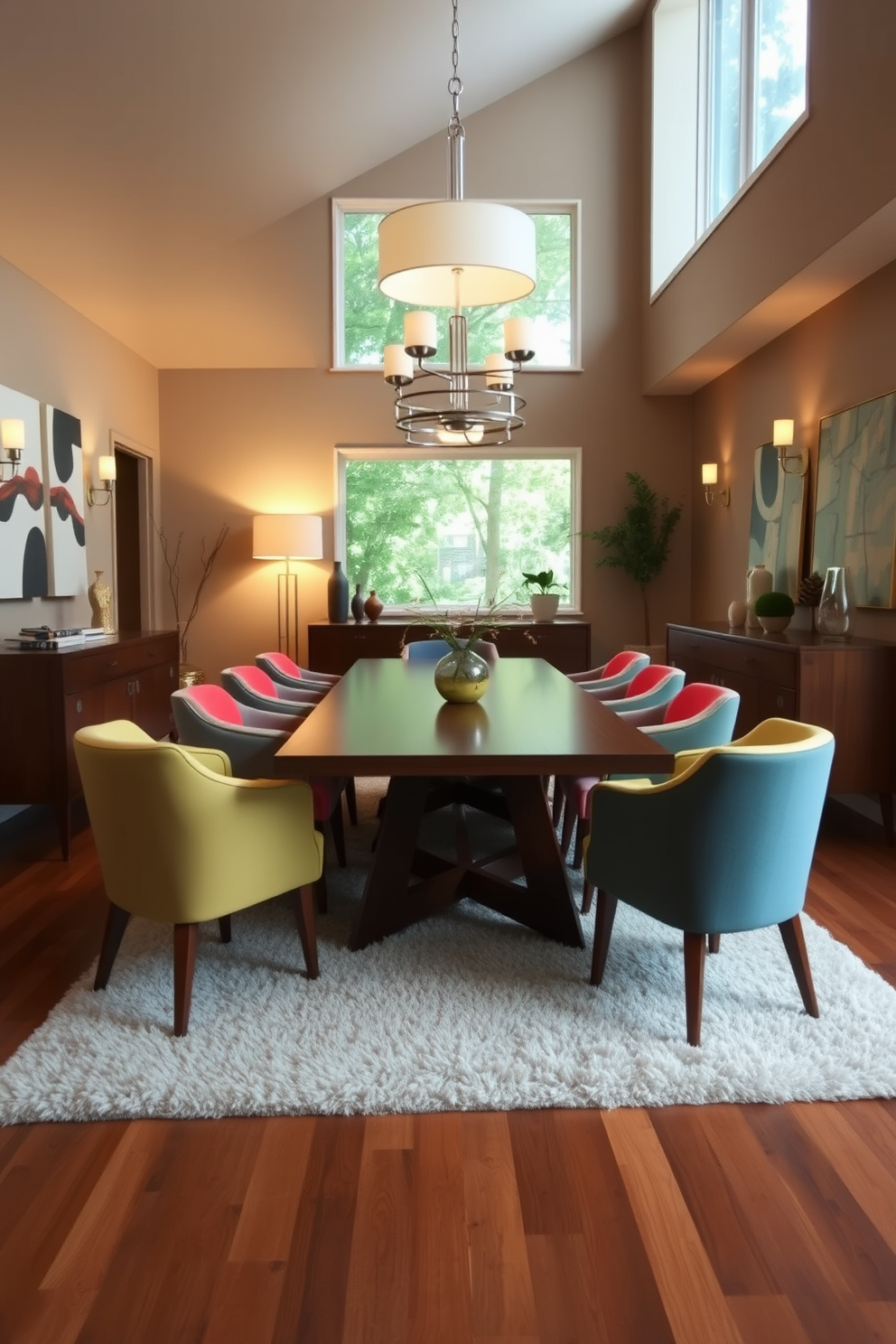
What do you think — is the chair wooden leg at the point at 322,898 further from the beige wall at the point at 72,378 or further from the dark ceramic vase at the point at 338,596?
the dark ceramic vase at the point at 338,596

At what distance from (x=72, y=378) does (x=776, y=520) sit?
4.09m

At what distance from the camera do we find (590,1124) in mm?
1994

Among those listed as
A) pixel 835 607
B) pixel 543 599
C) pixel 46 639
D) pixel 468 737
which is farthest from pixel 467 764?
pixel 543 599

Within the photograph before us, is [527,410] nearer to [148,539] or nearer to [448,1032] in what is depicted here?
[148,539]

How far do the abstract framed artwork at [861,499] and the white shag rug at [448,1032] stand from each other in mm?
1996

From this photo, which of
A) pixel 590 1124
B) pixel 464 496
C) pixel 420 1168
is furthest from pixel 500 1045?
pixel 464 496

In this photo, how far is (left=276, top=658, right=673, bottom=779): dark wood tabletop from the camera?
235 centimetres

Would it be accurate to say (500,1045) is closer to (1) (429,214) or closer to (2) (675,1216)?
(2) (675,1216)

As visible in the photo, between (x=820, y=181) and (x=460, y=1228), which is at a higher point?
(x=820, y=181)

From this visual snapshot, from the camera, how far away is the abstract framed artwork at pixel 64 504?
5020 millimetres

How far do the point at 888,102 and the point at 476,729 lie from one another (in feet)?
8.72

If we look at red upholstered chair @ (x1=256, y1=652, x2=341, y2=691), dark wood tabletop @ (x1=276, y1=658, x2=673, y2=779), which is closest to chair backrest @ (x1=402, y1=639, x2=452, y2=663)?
red upholstered chair @ (x1=256, y1=652, x2=341, y2=691)

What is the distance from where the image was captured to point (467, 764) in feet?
7.70

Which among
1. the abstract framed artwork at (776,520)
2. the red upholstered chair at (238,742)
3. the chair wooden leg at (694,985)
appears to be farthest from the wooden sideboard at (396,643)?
the chair wooden leg at (694,985)
